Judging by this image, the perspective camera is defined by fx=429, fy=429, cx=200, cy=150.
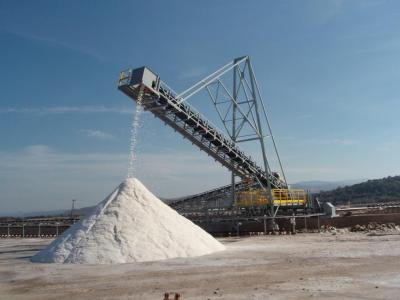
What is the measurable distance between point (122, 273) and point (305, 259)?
6.11m

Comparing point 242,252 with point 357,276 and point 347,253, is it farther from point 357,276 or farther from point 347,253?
point 357,276

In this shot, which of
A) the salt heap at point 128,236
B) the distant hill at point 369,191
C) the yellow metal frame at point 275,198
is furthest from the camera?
the distant hill at point 369,191

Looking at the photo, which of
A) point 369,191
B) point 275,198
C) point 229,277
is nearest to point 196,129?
point 275,198

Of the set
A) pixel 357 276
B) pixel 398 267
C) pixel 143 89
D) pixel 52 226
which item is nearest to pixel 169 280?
pixel 357 276

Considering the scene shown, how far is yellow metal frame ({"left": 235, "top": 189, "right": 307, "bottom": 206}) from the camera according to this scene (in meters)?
27.7

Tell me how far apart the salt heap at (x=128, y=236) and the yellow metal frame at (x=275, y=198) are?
884cm

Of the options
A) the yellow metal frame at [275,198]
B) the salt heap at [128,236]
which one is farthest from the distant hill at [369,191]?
the salt heap at [128,236]

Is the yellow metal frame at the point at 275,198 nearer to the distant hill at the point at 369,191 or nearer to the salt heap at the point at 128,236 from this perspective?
the salt heap at the point at 128,236

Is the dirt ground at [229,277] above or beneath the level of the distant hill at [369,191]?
beneath

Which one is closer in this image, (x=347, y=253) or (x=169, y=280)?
(x=169, y=280)

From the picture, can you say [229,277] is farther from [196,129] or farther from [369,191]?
[369,191]

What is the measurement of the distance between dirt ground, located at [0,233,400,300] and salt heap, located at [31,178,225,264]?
0.88 meters

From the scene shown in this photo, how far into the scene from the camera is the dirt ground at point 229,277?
373 inches

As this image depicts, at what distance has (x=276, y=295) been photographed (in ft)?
29.8
